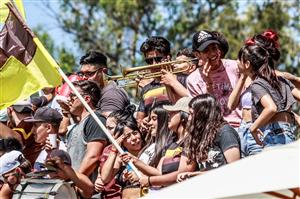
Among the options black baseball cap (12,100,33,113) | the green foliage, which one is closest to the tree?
the green foliage

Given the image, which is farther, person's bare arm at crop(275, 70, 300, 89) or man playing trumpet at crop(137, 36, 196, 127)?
man playing trumpet at crop(137, 36, 196, 127)

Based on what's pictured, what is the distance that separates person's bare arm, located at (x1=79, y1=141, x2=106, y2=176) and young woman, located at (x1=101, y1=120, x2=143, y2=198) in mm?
146

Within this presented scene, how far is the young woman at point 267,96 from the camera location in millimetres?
8500

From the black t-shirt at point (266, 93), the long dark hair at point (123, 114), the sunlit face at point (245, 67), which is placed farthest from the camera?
the long dark hair at point (123, 114)

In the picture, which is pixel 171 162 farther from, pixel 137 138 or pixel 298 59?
pixel 298 59

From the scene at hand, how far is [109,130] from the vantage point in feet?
Result: 30.9

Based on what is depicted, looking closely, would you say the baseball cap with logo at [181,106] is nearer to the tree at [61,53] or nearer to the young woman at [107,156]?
the young woman at [107,156]

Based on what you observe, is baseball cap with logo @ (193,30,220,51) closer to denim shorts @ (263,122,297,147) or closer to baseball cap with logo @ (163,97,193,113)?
baseball cap with logo @ (163,97,193,113)

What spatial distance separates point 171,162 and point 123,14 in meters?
29.0

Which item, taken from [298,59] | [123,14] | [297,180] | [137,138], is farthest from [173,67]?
[123,14]

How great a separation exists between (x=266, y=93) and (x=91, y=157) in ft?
5.74

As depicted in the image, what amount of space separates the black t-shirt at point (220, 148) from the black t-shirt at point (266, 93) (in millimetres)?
603

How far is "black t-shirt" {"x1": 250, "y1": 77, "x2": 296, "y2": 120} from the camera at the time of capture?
8594 millimetres

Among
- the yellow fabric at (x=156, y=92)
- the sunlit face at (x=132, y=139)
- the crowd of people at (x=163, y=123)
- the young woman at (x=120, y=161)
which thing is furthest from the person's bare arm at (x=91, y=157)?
the yellow fabric at (x=156, y=92)
